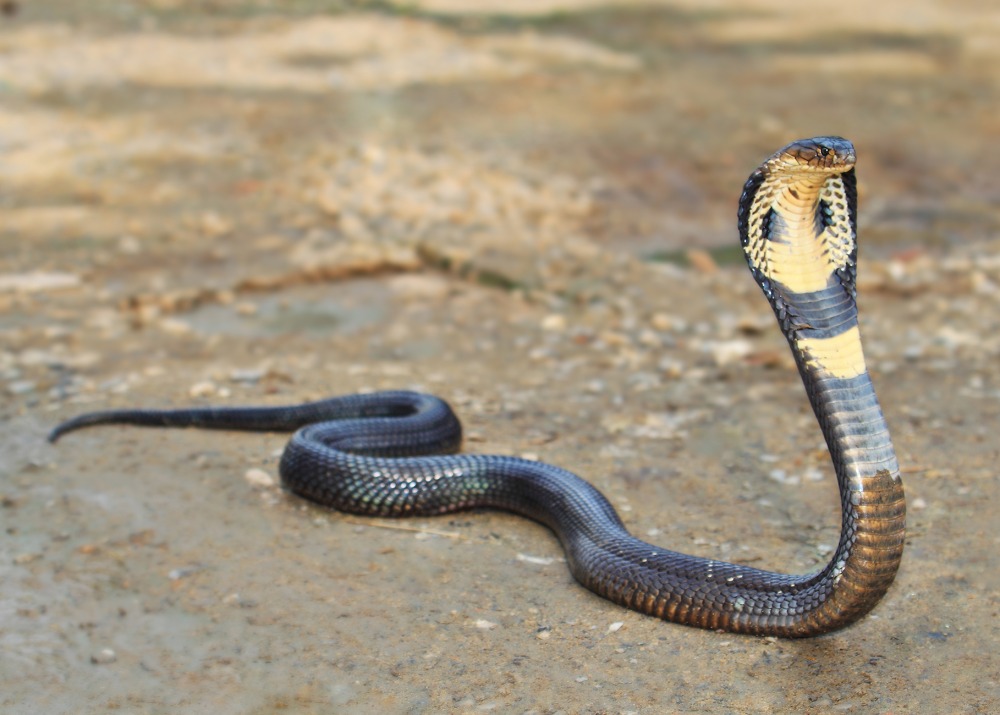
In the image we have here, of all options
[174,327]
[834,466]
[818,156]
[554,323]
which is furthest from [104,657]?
[554,323]

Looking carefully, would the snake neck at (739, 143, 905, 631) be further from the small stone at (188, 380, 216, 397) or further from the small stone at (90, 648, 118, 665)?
the small stone at (188, 380, 216, 397)

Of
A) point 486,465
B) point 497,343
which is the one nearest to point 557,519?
point 486,465

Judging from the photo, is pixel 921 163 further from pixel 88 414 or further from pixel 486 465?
pixel 88 414

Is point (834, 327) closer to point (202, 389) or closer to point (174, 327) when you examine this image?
point (202, 389)

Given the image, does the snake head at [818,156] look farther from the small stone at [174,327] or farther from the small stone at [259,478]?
the small stone at [174,327]

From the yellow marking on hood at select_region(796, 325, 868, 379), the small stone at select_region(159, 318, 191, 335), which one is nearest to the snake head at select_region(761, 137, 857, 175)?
the yellow marking on hood at select_region(796, 325, 868, 379)

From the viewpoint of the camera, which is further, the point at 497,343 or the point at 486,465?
the point at 497,343
